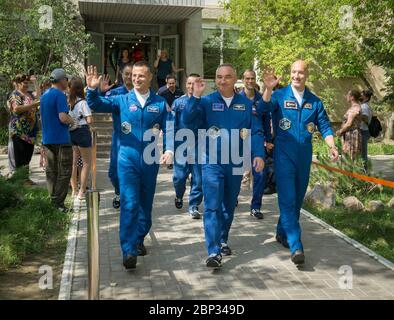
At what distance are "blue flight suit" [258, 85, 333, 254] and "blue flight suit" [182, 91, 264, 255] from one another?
1.01 feet

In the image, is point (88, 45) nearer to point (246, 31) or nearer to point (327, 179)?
point (246, 31)

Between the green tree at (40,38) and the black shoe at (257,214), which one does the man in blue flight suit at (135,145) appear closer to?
the black shoe at (257,214)

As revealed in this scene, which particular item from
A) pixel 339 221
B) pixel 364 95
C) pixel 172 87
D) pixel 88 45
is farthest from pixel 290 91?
pixel 88 45

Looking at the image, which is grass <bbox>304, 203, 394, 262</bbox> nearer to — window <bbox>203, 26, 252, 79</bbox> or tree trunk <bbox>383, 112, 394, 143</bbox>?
tree trunk <bbox>383, 112, 394, 143</bbox>

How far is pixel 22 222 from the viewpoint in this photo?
22.1 feet

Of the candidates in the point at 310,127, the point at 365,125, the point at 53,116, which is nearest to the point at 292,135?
the point at 310,127

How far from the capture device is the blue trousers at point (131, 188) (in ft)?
17.8

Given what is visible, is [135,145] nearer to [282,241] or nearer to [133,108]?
[133,108]

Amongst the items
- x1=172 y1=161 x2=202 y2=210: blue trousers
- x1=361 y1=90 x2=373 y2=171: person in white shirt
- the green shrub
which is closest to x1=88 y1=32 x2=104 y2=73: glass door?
the green shrub

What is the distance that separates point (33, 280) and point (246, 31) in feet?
46.4

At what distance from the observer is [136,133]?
219 inches

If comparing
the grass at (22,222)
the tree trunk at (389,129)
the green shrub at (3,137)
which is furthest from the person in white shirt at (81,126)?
the tree trunk at (389,129)

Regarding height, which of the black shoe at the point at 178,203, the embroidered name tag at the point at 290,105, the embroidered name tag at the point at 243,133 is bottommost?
the black shoe at the point at 178,203

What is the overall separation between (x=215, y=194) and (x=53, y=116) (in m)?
3.35
